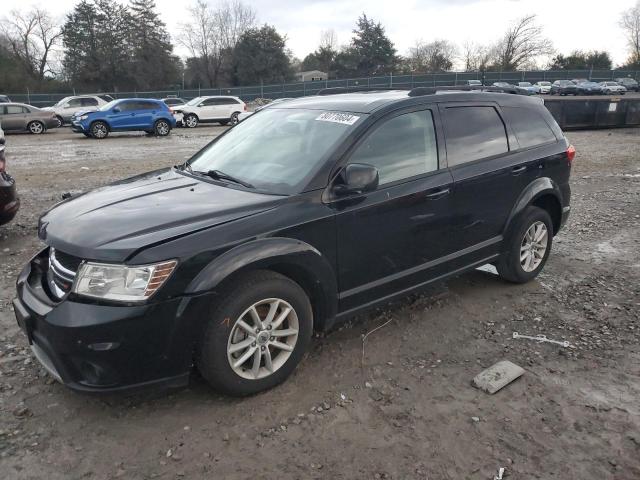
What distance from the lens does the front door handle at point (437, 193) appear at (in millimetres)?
3684

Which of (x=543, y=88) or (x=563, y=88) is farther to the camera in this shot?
(x=543, y=88)

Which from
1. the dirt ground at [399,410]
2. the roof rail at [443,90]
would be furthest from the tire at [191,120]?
the roof rail at [443,90]

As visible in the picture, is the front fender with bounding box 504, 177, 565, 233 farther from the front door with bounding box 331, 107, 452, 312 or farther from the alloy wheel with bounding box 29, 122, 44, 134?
the alloy wheel with bounding box 29, 122, 44, 134

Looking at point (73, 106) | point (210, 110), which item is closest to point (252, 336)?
point (210, 110)

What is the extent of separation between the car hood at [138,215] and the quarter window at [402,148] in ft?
2.58

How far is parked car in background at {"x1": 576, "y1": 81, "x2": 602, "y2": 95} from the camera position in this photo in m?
48.8

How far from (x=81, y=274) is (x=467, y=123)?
10.1ft

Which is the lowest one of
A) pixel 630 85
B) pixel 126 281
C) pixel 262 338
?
pixel 262 338

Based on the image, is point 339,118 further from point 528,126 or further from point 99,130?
point 99,130

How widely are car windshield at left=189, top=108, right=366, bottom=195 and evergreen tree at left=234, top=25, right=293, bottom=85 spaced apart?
59439 millimetres

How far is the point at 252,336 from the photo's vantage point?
9.82ft

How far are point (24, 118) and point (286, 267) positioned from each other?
23810mm

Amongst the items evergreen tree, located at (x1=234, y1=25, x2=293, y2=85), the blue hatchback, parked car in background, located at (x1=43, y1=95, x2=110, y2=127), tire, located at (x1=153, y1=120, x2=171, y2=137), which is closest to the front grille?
the blue hatchback

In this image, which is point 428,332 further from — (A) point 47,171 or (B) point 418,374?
(A) point 47,171
